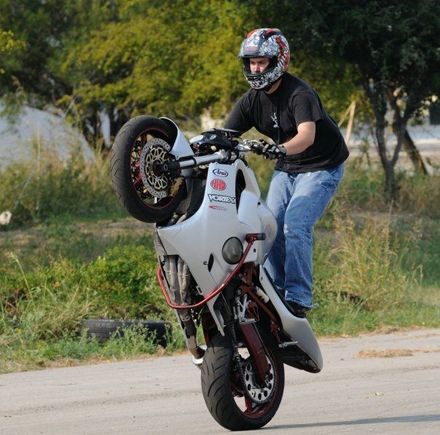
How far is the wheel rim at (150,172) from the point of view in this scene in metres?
6.73

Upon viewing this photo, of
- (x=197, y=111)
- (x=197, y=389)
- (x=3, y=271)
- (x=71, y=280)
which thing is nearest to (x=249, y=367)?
(x=197, y=389)

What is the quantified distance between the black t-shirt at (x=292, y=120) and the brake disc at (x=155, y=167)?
0.99 m

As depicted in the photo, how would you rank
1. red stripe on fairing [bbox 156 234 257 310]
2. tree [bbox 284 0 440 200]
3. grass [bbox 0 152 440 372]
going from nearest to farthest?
1. red stripe on fairing [bbox 156 234 257 310]
2. grass [bbox 0 152 440 372]
3. tree [bbox 284 0 440 200]

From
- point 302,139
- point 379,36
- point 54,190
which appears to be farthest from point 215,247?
point 54,190

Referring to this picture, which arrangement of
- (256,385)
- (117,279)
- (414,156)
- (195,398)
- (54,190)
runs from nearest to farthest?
(256,385) → (195,398) → (117,279) → (54,190) → (414,156)

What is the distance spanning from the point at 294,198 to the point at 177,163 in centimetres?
111

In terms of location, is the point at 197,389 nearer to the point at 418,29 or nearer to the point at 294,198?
the point at 294,198

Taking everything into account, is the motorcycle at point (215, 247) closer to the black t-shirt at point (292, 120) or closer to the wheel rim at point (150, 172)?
the wheel rim at point (150, 172)

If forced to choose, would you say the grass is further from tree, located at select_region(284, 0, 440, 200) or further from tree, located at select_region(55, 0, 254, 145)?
tree, located at select_region(55, 0, 254, 145)

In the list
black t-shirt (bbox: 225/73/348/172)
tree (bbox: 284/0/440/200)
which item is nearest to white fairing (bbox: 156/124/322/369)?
black t-shirt (bbox: 225/73/348/172)

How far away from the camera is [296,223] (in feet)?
24.9

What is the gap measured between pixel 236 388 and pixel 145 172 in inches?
51.0

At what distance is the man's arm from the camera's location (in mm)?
7312

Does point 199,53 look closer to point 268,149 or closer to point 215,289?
point 268,149
